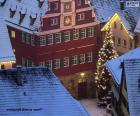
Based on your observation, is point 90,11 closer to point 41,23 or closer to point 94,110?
point 41,23

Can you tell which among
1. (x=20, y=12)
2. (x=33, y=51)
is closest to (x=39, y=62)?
(x=33, y=51)

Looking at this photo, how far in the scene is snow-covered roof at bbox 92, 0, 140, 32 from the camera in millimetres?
80500

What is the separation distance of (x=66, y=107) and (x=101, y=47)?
33.7 m

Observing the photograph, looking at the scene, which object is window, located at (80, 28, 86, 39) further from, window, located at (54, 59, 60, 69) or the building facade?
window, located at (54, 59, 60, 69)

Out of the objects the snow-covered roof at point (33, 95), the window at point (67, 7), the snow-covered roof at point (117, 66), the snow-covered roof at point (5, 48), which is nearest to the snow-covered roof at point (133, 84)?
the snow-covered roof at point (33, 95)

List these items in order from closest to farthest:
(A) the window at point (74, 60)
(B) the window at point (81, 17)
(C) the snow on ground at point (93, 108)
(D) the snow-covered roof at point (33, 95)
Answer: (D) the snow-covered roof at point (33, 95) < (C) the snow on ground at point (93, 108) < (B) the window at point (81, 17) < (A) the window at point (74, 60)

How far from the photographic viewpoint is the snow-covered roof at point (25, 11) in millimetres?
76250

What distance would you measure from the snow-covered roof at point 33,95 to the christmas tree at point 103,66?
27.3 m

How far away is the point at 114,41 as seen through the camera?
82062mm

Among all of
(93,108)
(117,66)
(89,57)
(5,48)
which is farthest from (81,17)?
(117,66)

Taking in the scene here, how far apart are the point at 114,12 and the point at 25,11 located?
423 inches

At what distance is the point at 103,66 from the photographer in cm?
7569

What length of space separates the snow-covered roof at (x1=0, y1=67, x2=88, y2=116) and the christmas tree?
89.5 feet

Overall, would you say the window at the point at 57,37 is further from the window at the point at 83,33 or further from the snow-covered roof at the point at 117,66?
the snow-covered roof at the point at 117,66
